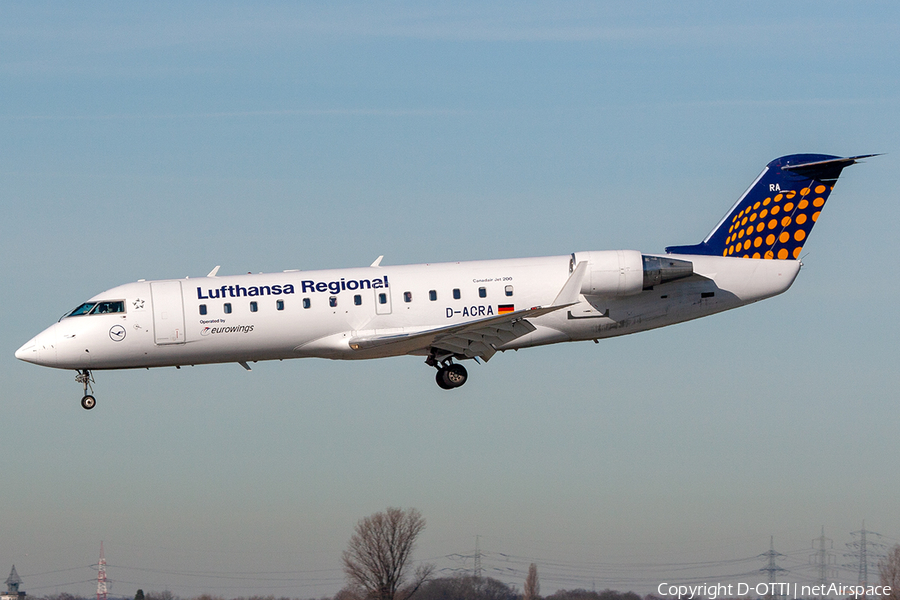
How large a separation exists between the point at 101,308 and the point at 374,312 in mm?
7606

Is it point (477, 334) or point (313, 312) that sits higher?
point (313, 312)

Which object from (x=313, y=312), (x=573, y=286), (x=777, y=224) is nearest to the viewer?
(x=573, y=286)

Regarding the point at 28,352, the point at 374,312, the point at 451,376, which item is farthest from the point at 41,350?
the point at 451,376

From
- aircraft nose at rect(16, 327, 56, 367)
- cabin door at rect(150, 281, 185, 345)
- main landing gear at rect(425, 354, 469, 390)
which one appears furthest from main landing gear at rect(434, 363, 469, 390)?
aircraft nose at rect(16, 327, 56, 367)

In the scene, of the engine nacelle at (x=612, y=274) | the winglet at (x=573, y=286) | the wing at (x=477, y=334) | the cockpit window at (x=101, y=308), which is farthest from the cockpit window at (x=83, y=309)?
the engine nacelle at (x=612, y=274)

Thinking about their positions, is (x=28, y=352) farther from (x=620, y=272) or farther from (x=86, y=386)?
(x=620, y=272)

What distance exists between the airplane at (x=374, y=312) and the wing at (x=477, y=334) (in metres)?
0.04

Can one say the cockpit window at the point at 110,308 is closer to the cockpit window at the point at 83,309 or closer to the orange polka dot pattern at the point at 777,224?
the cockpit window at the point at 83,309

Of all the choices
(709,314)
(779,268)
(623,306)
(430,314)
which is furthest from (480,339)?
(779,268)

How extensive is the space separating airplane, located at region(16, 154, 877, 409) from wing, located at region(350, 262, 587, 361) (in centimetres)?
4

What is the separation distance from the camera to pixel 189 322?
3288 cm

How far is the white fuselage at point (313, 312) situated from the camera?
32938 mm

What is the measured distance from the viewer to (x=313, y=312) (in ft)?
108

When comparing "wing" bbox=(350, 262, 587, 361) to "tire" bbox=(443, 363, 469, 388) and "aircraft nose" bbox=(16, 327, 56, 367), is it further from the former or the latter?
"aircraft nose" bbox=(16, 327, 56, 367)
